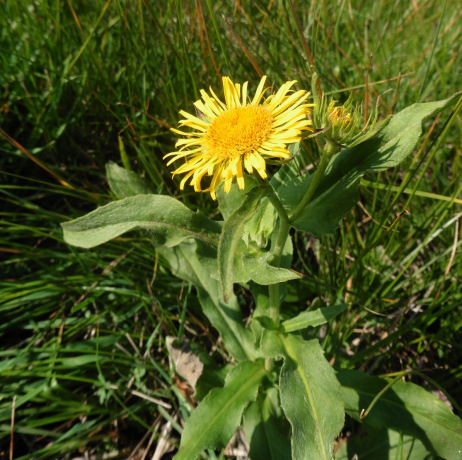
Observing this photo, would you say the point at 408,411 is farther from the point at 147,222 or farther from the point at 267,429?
the point at 147,222

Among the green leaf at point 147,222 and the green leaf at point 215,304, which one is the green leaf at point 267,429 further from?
the green leaf at point 147,222

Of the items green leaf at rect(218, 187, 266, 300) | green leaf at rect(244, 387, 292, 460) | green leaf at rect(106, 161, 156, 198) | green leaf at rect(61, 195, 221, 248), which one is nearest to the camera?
green leaf at rect(218, 187, 266, 300)

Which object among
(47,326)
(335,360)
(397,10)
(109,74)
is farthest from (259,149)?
(397,10)

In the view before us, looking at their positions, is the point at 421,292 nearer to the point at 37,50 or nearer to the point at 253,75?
the point at 253,75

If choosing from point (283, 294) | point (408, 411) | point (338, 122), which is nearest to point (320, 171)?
point (338, 122)

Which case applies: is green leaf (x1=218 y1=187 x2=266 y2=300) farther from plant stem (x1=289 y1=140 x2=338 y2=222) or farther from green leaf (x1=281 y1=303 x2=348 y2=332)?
green leaf (x1=281 y1=303 x2=348 y2=332)

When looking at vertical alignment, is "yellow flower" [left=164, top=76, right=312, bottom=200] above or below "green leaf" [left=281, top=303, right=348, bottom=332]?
above

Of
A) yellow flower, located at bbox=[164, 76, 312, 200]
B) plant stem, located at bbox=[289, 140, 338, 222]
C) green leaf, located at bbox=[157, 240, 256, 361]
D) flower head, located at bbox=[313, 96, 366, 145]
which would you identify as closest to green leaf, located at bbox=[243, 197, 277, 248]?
plant stem, located at bbox=[289, 140, 338, 222]
